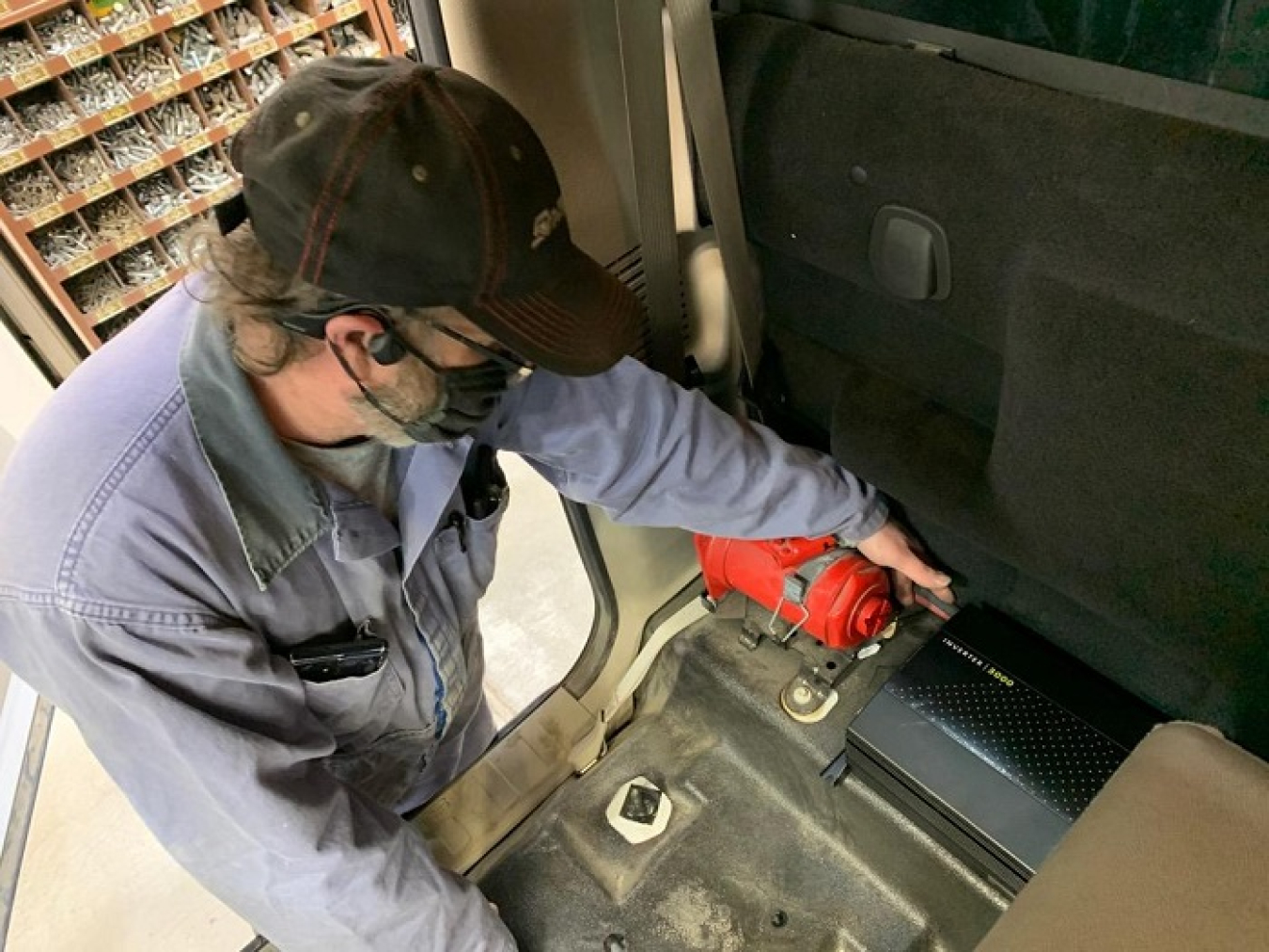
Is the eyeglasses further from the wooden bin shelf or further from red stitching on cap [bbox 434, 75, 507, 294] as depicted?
the wooden bin shelf

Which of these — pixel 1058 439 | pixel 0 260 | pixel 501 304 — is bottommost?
pixel 0 260

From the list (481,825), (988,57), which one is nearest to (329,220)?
(988,57)

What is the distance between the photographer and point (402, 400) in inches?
31.8

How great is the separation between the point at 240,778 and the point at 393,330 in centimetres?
42

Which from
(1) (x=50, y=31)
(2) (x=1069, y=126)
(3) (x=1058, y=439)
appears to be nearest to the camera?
(2) (x=1069, y=126)

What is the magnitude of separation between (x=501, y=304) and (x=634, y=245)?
0.37 metres

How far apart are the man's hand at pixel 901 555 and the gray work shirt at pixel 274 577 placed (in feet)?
0.10

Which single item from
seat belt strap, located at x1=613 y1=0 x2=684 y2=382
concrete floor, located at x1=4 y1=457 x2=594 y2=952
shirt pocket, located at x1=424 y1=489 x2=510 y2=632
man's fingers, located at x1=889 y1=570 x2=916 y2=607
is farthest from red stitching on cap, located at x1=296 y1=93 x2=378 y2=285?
concrete floor, located at x1=4 y1=457 x2=594 y2=952

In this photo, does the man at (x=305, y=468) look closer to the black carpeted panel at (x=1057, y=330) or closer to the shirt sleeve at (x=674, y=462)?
the shirt sleeve at (x=674, y=462)

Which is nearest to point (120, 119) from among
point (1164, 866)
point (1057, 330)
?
point (1057, 330)

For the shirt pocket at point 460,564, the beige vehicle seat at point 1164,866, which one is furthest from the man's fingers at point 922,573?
the shirt pocket at point 460,564

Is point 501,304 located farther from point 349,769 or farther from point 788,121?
point 349,769

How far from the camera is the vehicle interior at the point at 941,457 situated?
66 centimetres

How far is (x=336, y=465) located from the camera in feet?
3.01
